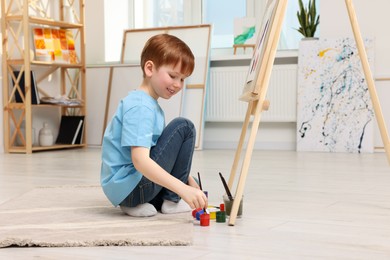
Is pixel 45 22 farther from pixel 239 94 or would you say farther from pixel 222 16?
pixel 239 94

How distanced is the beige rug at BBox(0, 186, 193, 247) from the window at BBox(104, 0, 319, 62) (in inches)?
140

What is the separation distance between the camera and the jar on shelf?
18.0ft

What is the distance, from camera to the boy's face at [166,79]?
194cm

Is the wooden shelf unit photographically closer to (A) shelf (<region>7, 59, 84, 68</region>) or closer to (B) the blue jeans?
(A) shelf (<region>7, 59, 84, 68</region>)

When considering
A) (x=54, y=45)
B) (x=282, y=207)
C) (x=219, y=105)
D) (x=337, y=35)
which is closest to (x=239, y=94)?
(x=219, y=105)

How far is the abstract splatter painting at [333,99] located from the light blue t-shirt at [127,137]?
3256 mm

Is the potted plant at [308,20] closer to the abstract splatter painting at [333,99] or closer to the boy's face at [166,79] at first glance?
the abstract splatter painting at [333,99]

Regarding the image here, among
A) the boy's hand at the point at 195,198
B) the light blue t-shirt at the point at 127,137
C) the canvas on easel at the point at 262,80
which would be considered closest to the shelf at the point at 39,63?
the light blue t-shirt at the point at 127,137

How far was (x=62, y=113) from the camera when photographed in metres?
5.96

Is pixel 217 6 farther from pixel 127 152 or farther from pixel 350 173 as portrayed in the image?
pixel 127 152

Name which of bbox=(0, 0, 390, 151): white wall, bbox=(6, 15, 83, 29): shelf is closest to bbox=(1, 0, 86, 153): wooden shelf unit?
bbox=(6, 15, 83, 29): shelf

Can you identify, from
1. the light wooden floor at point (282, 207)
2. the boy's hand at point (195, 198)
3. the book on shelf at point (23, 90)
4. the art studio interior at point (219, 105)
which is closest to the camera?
the light wooden floor at point (282, 207)

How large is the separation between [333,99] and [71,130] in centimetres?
239

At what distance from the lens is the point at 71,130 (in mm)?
5730
